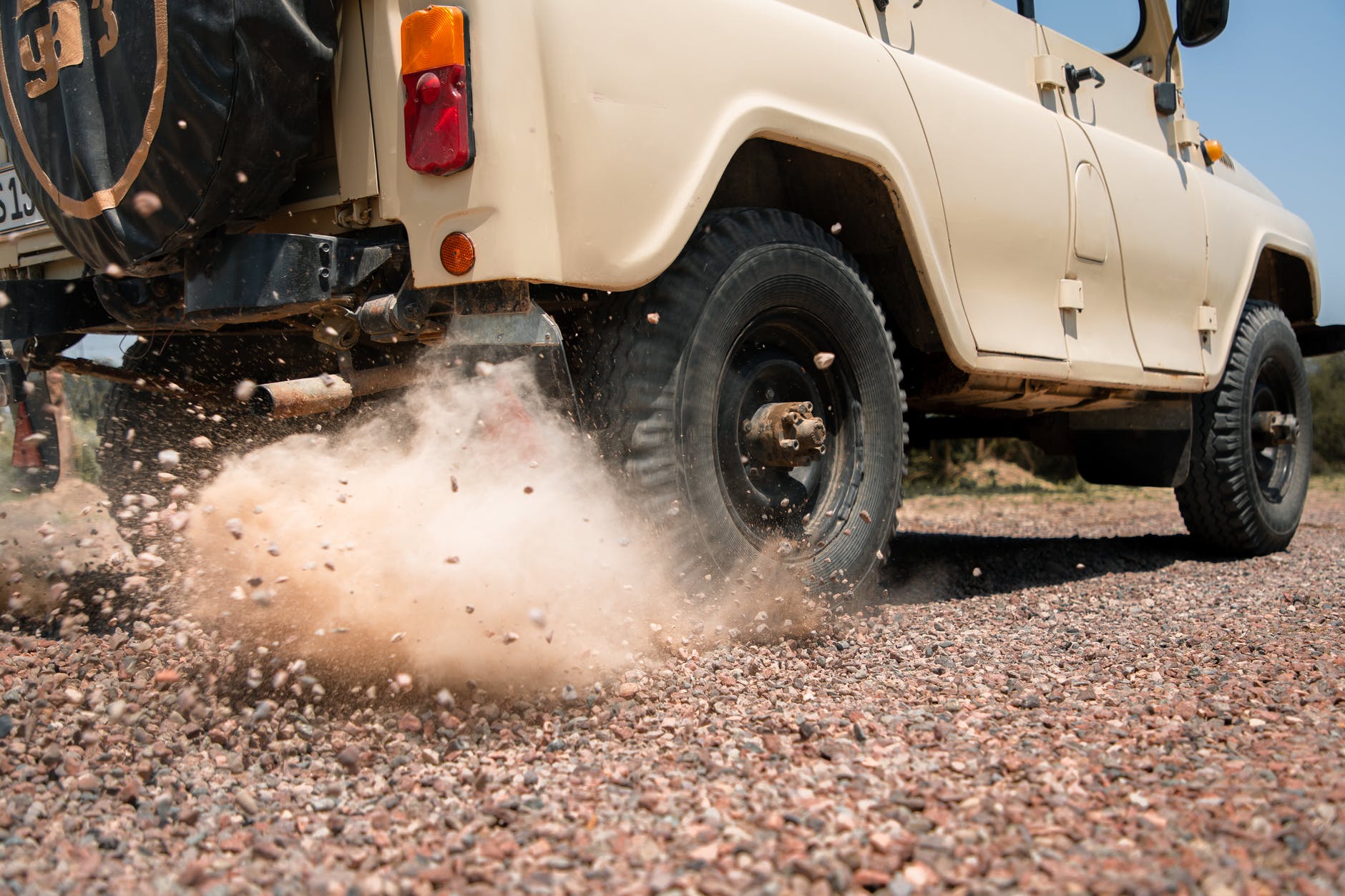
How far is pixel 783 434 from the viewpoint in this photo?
2.94 m

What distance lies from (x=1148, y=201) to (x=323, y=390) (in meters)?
3.48

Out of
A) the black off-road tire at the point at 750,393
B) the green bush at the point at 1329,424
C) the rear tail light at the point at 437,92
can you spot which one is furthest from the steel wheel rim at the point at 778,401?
the green bush at the point at 1329,424

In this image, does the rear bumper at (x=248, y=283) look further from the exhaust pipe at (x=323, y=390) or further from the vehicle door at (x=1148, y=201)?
the vehicle door at (x=1148, y=201)

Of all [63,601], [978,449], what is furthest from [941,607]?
[978,449]

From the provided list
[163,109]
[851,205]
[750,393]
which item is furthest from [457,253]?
[851,205]

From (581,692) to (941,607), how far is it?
1.69 meters

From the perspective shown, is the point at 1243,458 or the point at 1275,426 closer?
the point at 1243,458

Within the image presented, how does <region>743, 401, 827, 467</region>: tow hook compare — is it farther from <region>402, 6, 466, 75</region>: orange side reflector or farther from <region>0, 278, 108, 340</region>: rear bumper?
<region>0, 278, 108, 340</region>: rear bumper

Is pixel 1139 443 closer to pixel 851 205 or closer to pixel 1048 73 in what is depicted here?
pixel 1048 73

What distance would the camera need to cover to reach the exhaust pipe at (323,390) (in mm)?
2326

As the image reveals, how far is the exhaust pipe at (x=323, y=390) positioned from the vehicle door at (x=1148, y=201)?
8.70 ft

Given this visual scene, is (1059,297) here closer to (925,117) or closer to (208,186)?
(925,117)

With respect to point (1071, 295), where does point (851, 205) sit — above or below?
above

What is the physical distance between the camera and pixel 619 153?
2445mm
